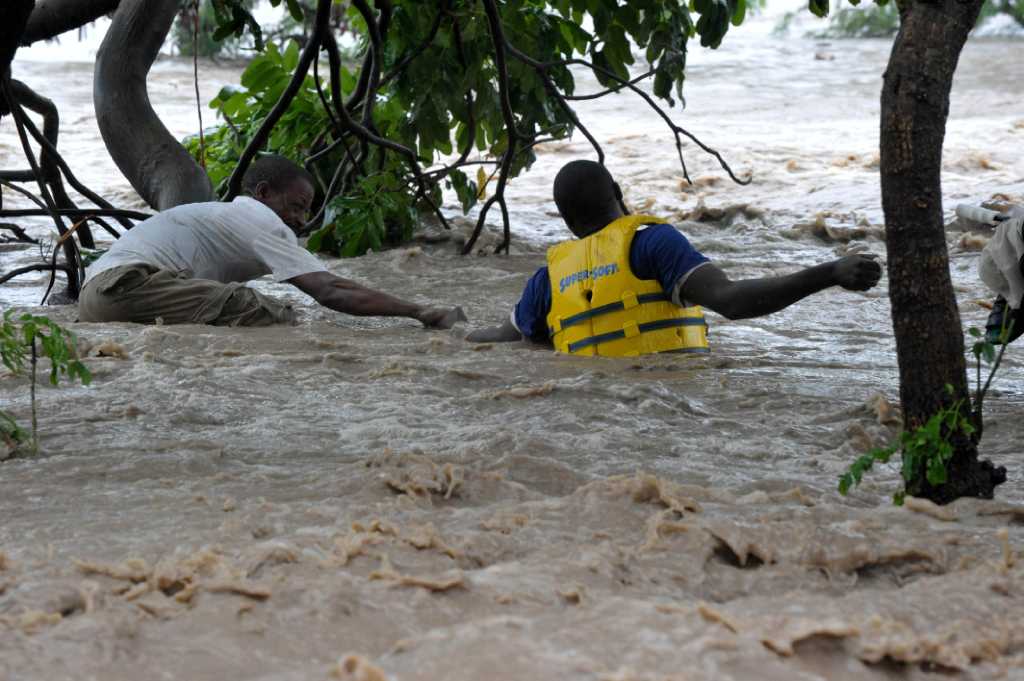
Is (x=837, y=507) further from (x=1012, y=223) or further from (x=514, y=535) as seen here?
(x=1012, y=223)

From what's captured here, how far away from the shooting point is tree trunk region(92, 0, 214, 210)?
5.89 m

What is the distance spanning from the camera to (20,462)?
2.97 m

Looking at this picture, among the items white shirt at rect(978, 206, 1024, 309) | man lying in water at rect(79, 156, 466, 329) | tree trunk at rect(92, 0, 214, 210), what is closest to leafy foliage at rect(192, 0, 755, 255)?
tree trunk at rect(92, 0, 214, 210)

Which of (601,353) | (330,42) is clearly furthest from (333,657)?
(330,42)

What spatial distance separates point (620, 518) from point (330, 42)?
11.8ft

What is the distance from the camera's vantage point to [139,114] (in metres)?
6.01

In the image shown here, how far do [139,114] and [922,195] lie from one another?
4.43 meters

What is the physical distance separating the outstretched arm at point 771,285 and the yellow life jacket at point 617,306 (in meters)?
0.16

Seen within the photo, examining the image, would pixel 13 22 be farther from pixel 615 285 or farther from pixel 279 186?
pixel 279 186

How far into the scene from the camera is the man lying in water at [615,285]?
4484mm

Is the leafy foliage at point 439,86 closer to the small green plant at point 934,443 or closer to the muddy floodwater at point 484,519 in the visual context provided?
the muddy floodwater at point 484,519

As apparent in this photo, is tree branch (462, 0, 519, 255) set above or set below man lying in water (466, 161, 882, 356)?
above

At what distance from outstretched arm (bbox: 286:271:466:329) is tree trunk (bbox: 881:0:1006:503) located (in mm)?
3102

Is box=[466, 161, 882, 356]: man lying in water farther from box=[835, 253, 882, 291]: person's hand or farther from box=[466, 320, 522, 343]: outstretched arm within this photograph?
box=[835, 253, 882, 291]: person's hand
